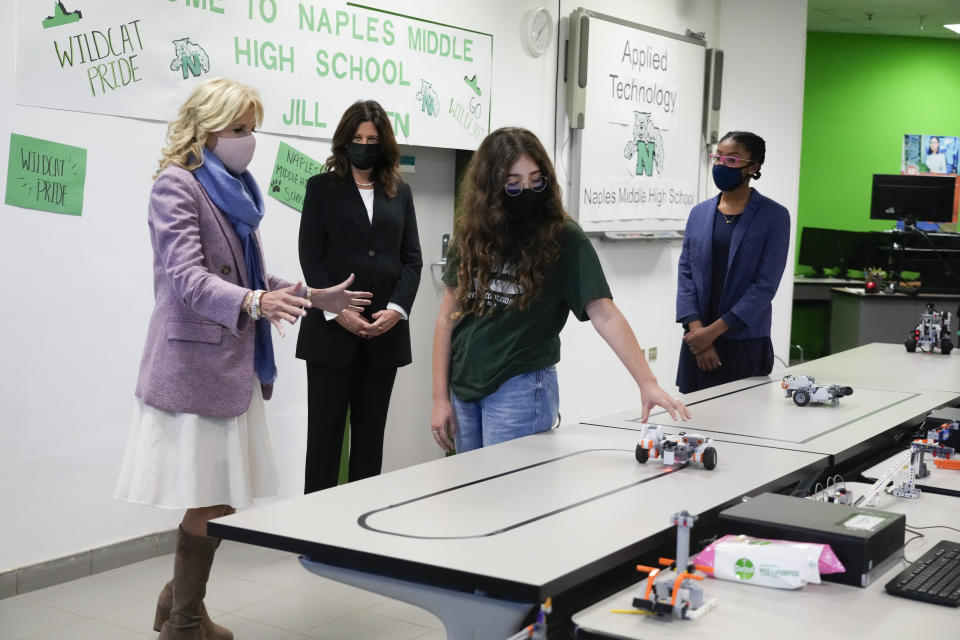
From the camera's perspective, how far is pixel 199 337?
8.93 feet

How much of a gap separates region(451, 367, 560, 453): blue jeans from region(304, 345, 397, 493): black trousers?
0.96 m

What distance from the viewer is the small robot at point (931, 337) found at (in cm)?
455

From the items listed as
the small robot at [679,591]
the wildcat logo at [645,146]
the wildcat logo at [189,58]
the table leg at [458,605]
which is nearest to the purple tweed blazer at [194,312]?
the table leg at [458,605]

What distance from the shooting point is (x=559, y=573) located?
1.64 meters

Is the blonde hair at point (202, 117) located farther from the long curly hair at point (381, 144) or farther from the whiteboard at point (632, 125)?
the whiteboard at point (632, 125)

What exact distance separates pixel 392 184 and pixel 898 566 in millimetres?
2408

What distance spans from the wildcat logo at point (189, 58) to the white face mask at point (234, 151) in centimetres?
118

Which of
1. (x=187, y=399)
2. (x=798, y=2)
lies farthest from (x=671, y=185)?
(x=187, y=399)

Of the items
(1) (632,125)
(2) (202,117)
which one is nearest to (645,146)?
(1) (632,125)

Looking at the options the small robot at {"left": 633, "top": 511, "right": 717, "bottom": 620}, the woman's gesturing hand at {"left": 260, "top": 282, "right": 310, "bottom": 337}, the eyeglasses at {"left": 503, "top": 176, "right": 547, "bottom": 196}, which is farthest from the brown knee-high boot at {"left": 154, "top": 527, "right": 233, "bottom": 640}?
the small robot at {"left": 633, "top": 511, "right": 717, "bottom": 620}

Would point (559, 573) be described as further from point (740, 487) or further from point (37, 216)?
point (37, 216)

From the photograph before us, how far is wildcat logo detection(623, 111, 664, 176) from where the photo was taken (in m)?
6.21

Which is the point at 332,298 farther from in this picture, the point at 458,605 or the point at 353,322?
the point at 458,605

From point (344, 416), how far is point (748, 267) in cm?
155
